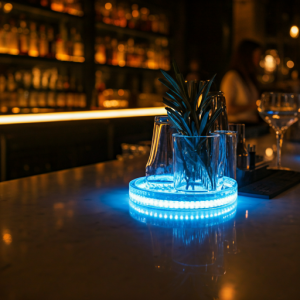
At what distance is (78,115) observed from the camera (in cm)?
295

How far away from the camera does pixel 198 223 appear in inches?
23.5

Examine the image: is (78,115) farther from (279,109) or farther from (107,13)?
(279,109)

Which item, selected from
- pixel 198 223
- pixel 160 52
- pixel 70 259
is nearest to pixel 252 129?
pixel 198 223

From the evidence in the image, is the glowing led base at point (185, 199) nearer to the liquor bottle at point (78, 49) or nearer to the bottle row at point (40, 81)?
the bottle row at point (40, 81)

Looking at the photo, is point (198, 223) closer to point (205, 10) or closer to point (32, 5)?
point (32, 5)

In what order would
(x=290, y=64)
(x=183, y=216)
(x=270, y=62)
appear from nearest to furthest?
1. (x=183, y=216)
2. (x=270, y=62)
3. (x=290, y=64)

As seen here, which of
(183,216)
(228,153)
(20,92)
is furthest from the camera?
(20,92)

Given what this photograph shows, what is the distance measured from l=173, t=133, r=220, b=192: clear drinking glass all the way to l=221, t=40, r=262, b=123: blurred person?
2.40 metres

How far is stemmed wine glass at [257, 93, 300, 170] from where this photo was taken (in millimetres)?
1056

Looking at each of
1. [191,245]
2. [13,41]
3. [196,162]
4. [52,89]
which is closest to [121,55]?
[52,89]

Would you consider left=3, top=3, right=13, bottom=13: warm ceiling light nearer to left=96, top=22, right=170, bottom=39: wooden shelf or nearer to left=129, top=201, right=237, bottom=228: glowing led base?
left=96, top=22, right=170, bottom=39: wooden shelf

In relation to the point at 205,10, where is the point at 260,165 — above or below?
below

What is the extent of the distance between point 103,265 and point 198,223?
0.67ft

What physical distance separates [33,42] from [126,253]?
8.93ft
